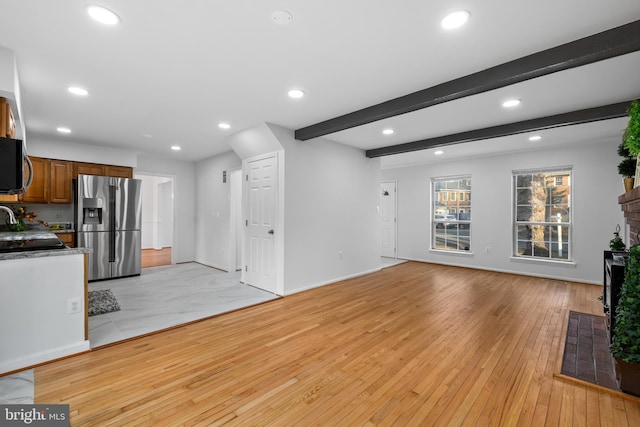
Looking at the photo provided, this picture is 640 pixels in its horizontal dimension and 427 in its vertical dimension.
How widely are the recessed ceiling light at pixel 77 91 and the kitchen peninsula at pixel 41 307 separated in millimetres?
1657

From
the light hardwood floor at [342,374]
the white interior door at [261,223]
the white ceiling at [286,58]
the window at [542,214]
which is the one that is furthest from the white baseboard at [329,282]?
the window at [542,214]

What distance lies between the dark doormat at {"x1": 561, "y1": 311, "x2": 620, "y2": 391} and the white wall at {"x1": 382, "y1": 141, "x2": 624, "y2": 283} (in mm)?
2287

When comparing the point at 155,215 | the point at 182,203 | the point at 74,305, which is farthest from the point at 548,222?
the point at 155,215

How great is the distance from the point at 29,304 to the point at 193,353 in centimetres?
137

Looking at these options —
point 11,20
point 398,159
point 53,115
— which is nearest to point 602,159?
point 398,159

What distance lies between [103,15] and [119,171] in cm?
449

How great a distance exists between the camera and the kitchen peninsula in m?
2.24

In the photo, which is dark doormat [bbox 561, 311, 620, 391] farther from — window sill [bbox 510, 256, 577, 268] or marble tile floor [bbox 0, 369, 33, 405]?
marble tile floor [bbox 0, 369, 33, 405]

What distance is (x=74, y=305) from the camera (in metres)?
2.52

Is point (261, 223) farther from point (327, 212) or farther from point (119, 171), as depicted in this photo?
point (119, 171)

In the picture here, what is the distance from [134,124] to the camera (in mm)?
4031

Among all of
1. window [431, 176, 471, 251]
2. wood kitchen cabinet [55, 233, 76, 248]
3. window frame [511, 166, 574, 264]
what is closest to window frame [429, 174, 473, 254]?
window [431, 176, 471, 251]

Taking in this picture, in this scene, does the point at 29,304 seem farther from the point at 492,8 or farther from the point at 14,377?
the point at 492,8

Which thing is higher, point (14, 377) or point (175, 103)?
point (175, 103)
